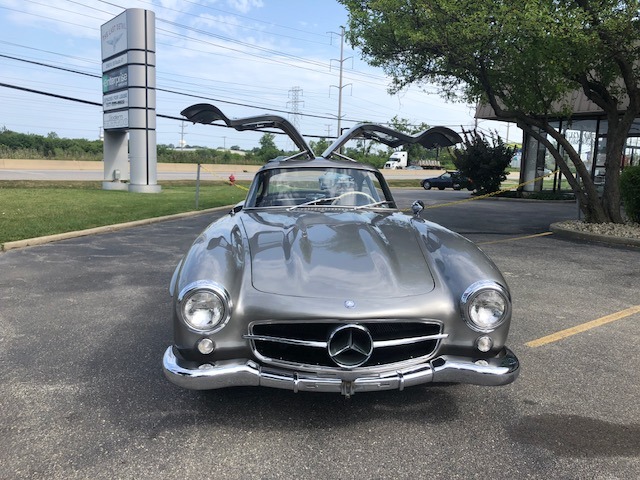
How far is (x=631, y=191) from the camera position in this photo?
10.4 metres

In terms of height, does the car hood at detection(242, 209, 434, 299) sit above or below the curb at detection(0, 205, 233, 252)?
above

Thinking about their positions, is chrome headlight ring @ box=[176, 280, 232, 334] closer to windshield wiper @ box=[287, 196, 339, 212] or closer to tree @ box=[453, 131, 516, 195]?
windshield wiper @ box=[287, 196, 339, 212]

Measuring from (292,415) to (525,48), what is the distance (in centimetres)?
874

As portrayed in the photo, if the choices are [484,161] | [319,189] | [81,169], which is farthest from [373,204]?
[81,169]

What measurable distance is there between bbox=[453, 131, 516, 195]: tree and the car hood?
18.6 meters

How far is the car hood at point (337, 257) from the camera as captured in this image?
2.73m

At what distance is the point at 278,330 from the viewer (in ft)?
8.64

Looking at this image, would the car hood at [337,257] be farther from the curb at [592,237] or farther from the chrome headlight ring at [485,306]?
the curb at [592,237]

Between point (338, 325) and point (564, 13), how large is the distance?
26.2ft

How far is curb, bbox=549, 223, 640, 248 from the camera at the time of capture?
8949 mm

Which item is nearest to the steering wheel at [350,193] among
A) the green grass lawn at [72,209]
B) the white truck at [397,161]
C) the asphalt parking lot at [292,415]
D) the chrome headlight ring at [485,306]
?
the asphalt parking lot at [292,415]

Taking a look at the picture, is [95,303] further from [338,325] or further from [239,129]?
[338,325]

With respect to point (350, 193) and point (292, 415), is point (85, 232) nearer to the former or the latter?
point (350, 193)

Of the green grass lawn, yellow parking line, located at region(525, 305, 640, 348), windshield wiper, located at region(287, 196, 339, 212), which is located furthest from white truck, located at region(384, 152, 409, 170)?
windshield wiper, located at region(287, 196, 339, 212)
